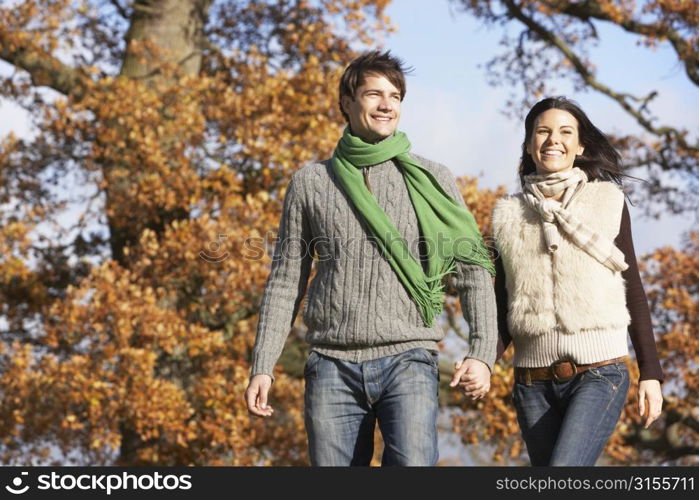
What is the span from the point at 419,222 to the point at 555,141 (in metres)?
0.89

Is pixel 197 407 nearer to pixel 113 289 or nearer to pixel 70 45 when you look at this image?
pixel 113 289

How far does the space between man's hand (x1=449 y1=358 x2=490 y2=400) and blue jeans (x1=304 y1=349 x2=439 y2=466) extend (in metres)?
0.10

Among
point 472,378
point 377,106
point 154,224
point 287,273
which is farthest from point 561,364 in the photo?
point 154,224

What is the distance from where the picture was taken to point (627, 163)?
13.4 meters

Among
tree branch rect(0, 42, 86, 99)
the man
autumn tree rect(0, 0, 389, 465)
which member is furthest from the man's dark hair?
tree branch rect(0, 42, 86, 99)

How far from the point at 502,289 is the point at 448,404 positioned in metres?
7.08

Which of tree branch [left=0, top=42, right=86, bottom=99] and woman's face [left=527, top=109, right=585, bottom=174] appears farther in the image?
tree branch [left=0, top=42, right=86, bottom=99]

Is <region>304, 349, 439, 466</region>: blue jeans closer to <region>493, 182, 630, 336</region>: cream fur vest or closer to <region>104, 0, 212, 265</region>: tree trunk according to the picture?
<region>493, 182, 630, 336</region>: cream fur vest

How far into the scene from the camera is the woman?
13.8 ft

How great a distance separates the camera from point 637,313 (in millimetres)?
4449

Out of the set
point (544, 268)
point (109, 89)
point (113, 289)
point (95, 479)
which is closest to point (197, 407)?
point (113, 289)

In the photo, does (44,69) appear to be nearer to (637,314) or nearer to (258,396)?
(258,396)

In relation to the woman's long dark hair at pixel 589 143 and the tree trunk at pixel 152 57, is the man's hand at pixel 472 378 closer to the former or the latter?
the woman's long dark hair at pixel 589 143

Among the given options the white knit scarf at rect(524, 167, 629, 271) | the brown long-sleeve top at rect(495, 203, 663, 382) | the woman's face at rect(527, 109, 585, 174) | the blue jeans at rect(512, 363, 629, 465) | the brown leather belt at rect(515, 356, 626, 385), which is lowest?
the blue jeans at rect(512, 363, 629, 465)
